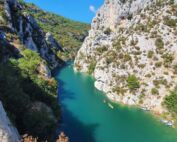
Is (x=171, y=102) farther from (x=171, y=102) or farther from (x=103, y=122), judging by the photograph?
(x=103, y=122)

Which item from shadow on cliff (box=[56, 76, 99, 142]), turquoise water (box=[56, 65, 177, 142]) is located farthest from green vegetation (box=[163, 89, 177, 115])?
shadow on cliff (box=[56, 76, 99, 142])

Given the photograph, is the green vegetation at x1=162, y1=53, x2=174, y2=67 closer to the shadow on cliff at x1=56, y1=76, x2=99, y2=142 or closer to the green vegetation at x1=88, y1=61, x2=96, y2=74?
the shadow on cliff at x1=56, y1=76, x2=99, y2=142

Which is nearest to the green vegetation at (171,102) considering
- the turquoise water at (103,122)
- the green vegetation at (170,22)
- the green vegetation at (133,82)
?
the turquoise water at (103,122)

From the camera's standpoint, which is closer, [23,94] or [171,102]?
[23,94]

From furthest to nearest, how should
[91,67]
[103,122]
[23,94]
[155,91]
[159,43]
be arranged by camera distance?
[91,67] → [159,43] → [155,91] → [103,122] → [23,94]

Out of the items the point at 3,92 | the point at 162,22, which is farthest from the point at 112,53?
the point at 3,92

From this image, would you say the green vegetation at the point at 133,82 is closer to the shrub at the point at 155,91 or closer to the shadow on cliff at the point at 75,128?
the shrub at the point at 155,91

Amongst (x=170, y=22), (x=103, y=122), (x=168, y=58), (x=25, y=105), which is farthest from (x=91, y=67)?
(x=25, y=105)

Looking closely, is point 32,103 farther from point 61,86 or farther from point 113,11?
point 113,11
